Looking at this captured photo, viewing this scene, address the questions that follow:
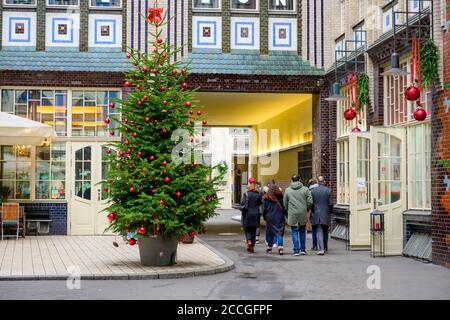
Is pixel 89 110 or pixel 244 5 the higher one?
pixel 244 5

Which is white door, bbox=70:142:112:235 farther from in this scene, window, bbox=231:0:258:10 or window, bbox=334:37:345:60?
window, bbox=334:37:345:60

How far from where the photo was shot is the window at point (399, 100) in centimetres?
1603

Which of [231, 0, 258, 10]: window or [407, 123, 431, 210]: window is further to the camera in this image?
[231, 0, 258, 10]: window

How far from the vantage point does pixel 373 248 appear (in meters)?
16.0

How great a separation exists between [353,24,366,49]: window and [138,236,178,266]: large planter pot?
8.05m

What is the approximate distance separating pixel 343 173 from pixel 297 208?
4.89 m

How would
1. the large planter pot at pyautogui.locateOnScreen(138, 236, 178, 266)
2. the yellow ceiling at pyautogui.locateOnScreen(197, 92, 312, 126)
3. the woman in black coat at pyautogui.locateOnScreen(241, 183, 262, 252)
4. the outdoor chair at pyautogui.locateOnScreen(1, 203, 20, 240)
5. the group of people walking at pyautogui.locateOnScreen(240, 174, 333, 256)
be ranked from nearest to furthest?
the large planter pot at pyautogui.locateOnScreen(138, 236, 178, 266) → the group of people walking at pyautogui.locateOnScreen(240, 174, 333, 256) → the woman in black coat at pyautogui.locateOnScreen(241, 183, 262, 252) → the outdoor chair at pyautogui.locateOnScreen(1, 203, 20, 240) → the yellow ceiling at pyautogui.locateOnScreen(197, 92, 312, 126)

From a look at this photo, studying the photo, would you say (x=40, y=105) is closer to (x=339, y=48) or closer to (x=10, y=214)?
(x=10, y=214)

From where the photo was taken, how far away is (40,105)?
2177 centimetres

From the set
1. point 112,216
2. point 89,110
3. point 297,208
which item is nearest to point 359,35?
point 297,208

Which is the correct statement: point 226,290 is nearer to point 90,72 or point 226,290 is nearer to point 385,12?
point 385,12

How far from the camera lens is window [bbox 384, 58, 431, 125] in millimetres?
16031

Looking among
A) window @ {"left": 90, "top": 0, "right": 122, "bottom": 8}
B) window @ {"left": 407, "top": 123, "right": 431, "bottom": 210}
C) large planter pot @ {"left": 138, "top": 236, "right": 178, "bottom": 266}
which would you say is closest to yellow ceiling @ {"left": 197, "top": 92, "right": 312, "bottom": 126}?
window @ {"left": 90, "top": 0, "right": 122, "bottom": 8}
